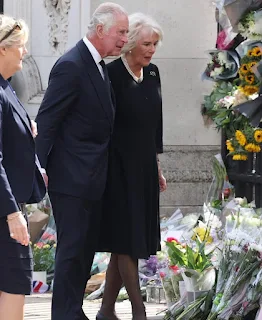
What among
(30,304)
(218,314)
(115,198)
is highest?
(115,198)

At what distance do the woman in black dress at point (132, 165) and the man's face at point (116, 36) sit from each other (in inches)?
9.7

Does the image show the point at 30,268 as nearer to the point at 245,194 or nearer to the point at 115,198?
the point at 115,198

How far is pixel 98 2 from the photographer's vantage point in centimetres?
868

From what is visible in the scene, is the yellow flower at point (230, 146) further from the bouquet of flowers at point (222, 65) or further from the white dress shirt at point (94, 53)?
the white dress shirt at point (94, 53)

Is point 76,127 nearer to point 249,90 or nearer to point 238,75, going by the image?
point 249,90

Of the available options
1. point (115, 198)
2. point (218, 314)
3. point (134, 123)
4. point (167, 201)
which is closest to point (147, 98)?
point (134, 123)

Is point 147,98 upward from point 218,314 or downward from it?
upward

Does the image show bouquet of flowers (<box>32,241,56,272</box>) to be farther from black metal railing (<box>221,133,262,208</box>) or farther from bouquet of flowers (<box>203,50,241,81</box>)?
bouquet of flowers (<box>203,50,241,81</box>)

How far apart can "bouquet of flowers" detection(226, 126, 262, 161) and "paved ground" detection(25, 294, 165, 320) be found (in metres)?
1.27

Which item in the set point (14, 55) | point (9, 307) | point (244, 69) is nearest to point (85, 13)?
point (244, 69)

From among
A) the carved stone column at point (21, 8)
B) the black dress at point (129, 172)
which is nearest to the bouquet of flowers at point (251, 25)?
the black dress at point (129, 172)

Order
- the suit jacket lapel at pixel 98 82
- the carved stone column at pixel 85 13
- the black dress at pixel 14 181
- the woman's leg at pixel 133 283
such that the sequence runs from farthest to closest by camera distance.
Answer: the carved stone column at pixel 85 13 < the woman's leg at pixel 133 283 < the suit jacket lapel at pixel 98 82 < the black dress at pixel 14 181

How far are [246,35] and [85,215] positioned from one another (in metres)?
2.14

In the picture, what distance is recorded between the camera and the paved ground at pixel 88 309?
662 cm
